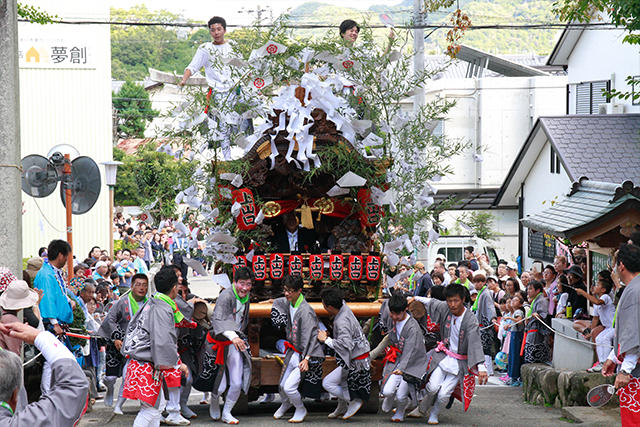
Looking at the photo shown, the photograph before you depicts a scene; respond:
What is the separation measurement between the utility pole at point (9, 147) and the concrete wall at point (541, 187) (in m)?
15.6

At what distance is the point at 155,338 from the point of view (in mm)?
8859

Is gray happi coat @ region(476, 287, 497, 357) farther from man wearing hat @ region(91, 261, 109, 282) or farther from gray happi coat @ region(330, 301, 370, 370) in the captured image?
man wearing hat @ region(91, 261, 109, 282)

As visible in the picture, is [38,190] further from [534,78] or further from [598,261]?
[534,78]

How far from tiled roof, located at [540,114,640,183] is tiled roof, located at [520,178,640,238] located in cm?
322

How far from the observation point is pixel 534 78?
3525 cm

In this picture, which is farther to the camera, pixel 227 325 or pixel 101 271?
pixel 101 271

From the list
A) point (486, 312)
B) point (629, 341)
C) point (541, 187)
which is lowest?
point (486, 312)

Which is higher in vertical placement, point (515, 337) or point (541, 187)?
point (541, 187)

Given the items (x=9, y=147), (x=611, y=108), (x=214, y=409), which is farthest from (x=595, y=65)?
(x=9, y=147)

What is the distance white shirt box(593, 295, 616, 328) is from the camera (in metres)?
11.0

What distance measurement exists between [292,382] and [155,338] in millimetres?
1907

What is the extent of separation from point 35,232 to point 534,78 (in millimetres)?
19936

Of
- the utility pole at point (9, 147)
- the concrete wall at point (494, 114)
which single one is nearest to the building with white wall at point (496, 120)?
the concrete wall at point (494, 114)

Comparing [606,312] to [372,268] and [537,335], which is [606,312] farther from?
[372,268]
